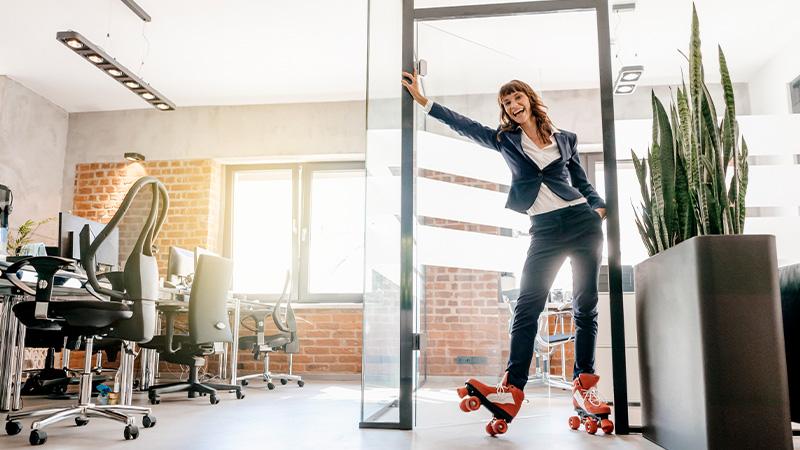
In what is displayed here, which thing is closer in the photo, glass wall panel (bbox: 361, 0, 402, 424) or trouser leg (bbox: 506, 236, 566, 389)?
trouser leg (bbox: 506, 236, 566, 389)

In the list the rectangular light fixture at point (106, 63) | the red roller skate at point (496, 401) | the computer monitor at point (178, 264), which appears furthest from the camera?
the computer monitor at point (178, 264)

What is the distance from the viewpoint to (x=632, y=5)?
469 cm

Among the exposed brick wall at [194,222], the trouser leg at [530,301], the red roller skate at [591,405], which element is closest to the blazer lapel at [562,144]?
the trouser leg at [530,301]

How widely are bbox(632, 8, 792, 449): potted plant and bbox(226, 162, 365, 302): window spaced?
4434 mm

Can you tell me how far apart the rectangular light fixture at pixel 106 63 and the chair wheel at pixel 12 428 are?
265 cm

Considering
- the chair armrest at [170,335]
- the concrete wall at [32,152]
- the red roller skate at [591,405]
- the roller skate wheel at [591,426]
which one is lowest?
the roller skate wheel at [591,426]

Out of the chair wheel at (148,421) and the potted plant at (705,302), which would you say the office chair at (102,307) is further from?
the potted plant at (705,302)

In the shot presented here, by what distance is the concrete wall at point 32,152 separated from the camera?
20.0 feet

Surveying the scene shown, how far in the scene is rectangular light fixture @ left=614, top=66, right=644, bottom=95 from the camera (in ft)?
16.2

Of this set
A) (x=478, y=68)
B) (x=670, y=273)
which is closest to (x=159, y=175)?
(x=478, y=68)

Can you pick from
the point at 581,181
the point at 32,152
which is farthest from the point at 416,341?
the point at 32,152

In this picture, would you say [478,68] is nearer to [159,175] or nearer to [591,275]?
[591,275]

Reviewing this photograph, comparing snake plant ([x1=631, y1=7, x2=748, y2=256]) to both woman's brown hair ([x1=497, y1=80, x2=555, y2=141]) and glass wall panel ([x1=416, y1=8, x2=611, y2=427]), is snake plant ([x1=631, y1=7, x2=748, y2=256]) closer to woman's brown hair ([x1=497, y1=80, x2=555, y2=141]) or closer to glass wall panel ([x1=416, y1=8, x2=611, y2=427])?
woman's brown hair ([x1=497, y1=80, x2=555, y2=141])

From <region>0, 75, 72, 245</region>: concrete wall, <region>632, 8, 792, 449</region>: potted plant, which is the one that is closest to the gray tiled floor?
<region>632, 8, 792, 449</region>: potted plant
